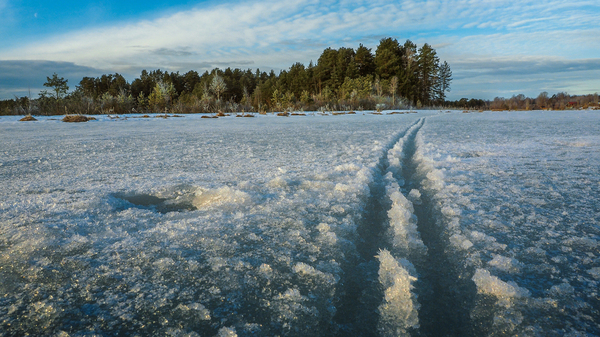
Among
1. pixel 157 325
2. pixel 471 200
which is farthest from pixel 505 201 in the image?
pixel 157 325

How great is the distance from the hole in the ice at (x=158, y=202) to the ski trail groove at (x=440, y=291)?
144 centimetres

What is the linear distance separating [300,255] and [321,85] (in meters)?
55.5

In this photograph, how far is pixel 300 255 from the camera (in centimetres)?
137

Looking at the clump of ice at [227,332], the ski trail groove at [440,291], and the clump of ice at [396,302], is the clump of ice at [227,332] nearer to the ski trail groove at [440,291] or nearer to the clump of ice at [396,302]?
the clump of ice at [396,302]

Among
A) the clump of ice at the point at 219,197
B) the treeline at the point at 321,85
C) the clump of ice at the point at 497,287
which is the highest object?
the treeline at the point at 321,85

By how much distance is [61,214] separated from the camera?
1.81m

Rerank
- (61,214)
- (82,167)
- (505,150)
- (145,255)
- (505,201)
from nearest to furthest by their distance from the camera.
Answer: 1. (145,255)
2. (61,214)
3. (505,201)
4. (82,167)
5. (505,150)

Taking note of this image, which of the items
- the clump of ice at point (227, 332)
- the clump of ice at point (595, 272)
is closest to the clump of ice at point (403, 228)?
the clump of ice at point (595, 272)

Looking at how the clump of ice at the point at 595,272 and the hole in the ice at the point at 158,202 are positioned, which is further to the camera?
the hole in the ice at the point at 158,202

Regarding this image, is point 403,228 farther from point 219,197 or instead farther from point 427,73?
point 427,73

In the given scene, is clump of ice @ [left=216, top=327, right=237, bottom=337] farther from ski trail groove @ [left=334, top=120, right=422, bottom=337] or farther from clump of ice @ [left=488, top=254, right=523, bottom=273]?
clump of ice @ [left=488, top=254, right=523, bottom=273]

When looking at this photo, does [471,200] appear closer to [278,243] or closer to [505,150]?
[278,243]

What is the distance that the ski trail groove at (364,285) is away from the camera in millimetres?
975

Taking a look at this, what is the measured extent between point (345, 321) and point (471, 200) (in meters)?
1.52
